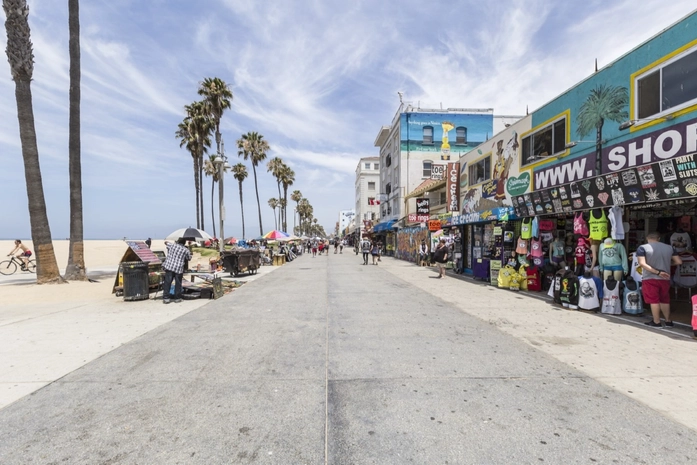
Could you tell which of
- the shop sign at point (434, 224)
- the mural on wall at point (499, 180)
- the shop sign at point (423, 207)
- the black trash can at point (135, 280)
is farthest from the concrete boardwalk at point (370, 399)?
the shop sign at point (423, 207)

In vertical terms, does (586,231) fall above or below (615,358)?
above

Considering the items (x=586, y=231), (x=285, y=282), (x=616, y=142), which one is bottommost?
(x=285, y=282)

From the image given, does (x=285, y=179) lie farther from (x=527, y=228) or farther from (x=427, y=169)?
(x=527, y=228)

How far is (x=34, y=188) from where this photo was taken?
41.8 ft

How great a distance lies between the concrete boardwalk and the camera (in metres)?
2.77

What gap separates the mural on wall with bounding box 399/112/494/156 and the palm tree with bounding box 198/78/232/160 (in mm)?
17726

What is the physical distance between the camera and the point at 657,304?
21.5ft

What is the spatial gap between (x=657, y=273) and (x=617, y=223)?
1567 millimetres

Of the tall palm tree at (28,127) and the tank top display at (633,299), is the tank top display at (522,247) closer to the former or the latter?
the tank top display at (633,299)

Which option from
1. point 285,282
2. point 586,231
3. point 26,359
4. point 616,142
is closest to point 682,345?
point 586,231

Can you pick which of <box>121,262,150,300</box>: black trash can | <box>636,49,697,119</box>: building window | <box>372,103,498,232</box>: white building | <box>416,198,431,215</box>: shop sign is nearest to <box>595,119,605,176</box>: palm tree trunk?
<box>636,49,697,119</box>: building window

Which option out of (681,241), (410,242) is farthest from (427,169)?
(681,241)

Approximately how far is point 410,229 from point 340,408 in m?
24.3

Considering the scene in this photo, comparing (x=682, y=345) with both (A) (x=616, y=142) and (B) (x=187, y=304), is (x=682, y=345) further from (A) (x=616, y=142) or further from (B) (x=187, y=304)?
(B) (x=187, y=304)
